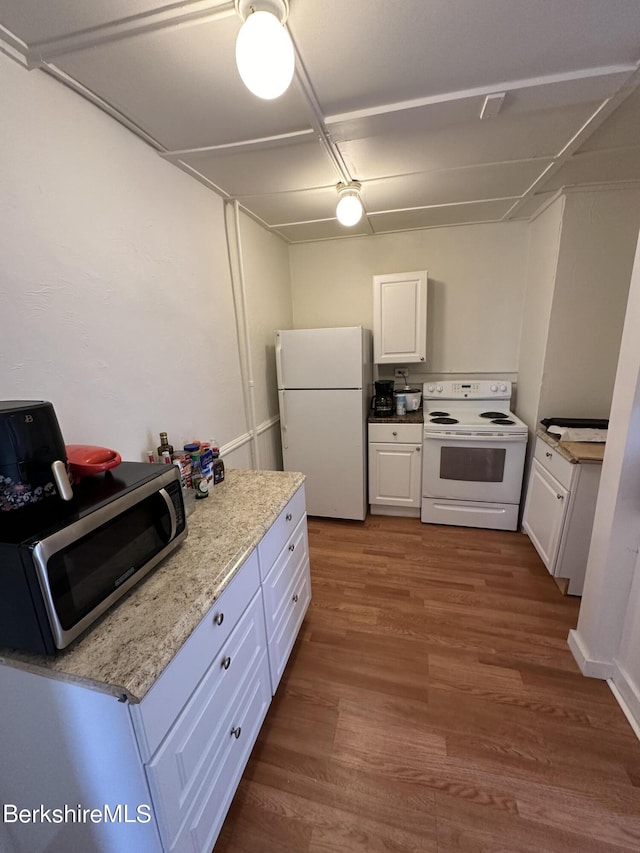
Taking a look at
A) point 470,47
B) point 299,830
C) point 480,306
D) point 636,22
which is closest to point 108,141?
point 470,47

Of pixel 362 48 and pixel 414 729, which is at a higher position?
pixel 362 48

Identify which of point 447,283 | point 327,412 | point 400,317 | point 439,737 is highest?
point 447,283

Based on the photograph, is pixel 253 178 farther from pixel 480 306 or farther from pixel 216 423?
pixel 480 306

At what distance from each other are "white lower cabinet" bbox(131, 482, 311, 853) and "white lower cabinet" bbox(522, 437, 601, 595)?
1.55 m

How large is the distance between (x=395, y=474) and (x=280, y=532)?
5.09 feet

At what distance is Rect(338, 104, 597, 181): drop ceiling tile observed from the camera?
1.36 metres

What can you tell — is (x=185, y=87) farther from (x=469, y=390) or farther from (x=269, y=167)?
(x=469, y=390)

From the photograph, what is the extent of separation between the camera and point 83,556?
76 centimetres

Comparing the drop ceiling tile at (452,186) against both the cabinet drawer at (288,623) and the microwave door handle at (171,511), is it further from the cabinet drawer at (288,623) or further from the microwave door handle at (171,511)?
the cabinet drawer at (288,623)

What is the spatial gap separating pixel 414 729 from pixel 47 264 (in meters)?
2.09

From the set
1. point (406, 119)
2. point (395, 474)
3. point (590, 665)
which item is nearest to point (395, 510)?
point (395, 474)

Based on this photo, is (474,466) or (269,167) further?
(474,466)

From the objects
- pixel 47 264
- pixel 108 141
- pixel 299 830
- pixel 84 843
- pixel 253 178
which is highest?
pixel 253 178

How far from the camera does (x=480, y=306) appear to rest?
2803mm
